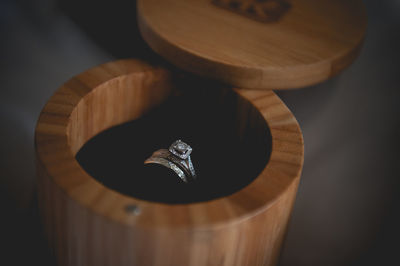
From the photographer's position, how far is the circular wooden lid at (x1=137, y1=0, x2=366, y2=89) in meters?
0.73

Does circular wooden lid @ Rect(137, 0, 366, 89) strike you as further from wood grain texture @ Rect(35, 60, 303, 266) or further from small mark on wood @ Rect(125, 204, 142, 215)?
small mark on wood @ Rect(125, 204, 142, 215)

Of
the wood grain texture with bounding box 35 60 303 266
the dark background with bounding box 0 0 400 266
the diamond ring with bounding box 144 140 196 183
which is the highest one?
the wood grain texture with bounding box 35 60 303 266

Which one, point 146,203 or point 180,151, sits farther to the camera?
point 180,151

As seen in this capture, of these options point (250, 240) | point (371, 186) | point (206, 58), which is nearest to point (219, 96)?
point (206, 58)

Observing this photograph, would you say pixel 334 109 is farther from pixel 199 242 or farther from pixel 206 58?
pixel 199 242

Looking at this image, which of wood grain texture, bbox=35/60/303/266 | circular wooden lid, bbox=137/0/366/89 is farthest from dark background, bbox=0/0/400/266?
wood grain texture, bbox=35/60/303/266

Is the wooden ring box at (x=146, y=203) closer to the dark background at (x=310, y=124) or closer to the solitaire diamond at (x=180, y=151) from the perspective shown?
the solitaire diamond at (x=180, y=151)

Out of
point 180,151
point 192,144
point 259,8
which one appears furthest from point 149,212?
point 259,8

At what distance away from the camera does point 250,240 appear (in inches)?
23.2

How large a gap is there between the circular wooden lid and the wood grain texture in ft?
0.18

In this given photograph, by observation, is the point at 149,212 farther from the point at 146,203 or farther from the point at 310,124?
the point at 310,124

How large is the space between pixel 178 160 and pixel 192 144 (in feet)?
0.39

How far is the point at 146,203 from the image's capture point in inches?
21.8

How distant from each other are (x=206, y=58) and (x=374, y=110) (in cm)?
47
